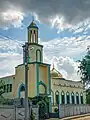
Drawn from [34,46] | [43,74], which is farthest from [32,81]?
[34,46]

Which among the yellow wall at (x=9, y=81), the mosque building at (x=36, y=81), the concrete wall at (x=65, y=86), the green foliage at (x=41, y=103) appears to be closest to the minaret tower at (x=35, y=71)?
the mosque building at (x=36, y=81)

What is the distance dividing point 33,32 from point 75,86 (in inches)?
549

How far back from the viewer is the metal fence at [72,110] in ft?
119

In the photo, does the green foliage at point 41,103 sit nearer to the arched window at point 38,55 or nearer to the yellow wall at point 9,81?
the arched window at point 38,55

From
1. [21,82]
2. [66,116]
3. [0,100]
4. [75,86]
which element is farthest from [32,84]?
[75,86]

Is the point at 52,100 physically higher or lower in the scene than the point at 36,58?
lower

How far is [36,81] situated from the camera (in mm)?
42062

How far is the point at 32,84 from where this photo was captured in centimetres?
4219

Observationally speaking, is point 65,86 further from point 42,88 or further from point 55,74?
point 42,88

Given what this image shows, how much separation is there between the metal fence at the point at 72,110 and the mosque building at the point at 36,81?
3389 mm

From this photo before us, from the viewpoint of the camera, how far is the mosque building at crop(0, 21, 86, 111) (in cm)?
4244

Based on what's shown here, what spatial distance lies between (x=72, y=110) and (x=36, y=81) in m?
7.20

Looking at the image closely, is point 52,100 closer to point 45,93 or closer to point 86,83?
point 45,93

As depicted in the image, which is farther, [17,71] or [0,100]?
[17,71]
